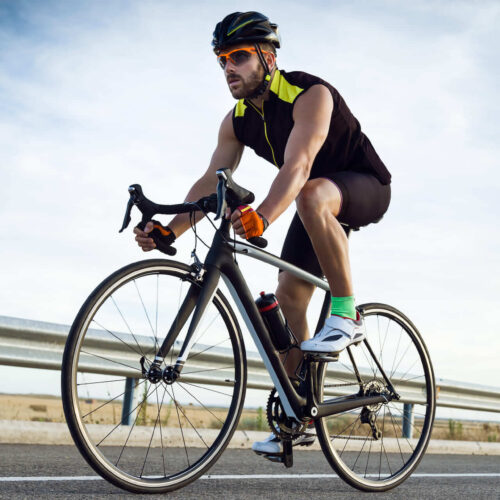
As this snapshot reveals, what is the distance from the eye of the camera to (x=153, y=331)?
3412mm

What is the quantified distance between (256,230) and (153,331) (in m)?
0.70

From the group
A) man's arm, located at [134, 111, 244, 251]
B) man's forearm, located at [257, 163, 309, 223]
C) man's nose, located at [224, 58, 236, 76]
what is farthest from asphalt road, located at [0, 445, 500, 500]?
man's nose, located at [224, 58, 236, 76]

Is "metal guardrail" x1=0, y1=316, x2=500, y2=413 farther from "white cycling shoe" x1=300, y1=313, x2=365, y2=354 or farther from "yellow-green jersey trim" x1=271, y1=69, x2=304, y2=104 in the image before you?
"yellow-green jersey trim" x1=271, y1=69, x2=304, y2=104

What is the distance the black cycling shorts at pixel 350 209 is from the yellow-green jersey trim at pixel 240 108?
2.05ft

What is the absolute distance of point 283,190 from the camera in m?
3.52

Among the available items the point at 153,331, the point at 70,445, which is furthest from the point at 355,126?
the point at 70,445

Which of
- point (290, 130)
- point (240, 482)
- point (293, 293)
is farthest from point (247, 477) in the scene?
point (290, 130)

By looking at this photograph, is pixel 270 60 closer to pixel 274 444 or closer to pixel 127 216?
pixel 127 216

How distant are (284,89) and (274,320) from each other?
1.25 m

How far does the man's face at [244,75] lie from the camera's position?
3.83 m

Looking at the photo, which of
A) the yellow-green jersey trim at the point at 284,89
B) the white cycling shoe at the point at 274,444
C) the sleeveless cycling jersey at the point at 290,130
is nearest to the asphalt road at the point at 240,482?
the white cycling shoe at the point at 274,444

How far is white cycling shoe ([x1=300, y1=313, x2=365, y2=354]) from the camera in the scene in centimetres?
376

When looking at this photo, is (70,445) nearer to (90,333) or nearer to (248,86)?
(90,333)

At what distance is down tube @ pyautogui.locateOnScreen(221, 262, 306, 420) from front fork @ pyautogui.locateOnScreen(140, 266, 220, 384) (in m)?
0.12
